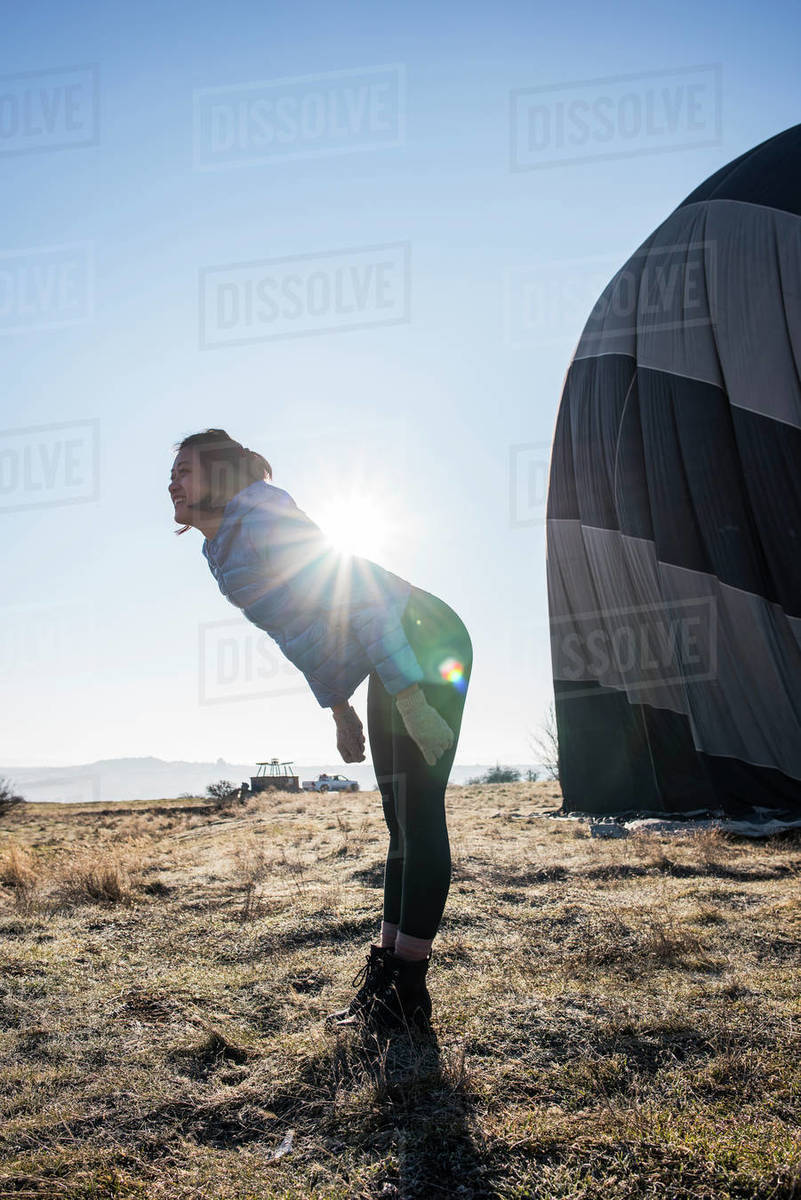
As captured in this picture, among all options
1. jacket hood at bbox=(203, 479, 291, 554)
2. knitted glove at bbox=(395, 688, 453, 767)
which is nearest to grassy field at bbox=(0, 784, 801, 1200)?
knitted glove at bbox=(395, 688, 453, 767)

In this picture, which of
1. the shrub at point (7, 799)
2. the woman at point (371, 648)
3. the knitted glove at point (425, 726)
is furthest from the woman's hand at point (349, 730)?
the shrub at point (7, 799)

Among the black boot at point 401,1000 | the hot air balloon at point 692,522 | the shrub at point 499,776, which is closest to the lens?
the black boot at point 401,1000

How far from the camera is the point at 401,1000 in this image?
2.63 metres

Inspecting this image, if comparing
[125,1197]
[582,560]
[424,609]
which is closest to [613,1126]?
[125,1197]

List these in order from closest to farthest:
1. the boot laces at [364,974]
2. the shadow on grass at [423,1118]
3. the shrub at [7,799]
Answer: the shadow on grass at [423,1118], the boot laces at [364,974], the shrub at [7,799]

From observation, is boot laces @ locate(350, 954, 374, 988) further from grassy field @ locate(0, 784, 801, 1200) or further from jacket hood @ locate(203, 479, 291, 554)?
jacket hood @ locate(203, 479, 291, 554)

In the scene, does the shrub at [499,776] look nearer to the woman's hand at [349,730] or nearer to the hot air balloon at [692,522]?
the hot air balloon at [692,522]

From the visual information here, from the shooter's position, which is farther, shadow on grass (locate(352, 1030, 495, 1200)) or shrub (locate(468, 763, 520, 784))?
shrub (locate(468, 763, 520, 784))

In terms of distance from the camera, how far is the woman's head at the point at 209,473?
9.73 ft

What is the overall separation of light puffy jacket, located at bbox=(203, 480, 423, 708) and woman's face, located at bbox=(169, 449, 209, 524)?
0.18 meters

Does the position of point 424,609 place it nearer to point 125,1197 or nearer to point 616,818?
point 125,1197

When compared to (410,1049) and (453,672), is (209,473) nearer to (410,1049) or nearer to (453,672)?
(453,672)

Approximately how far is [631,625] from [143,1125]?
9.68m

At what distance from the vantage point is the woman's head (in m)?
2.96
